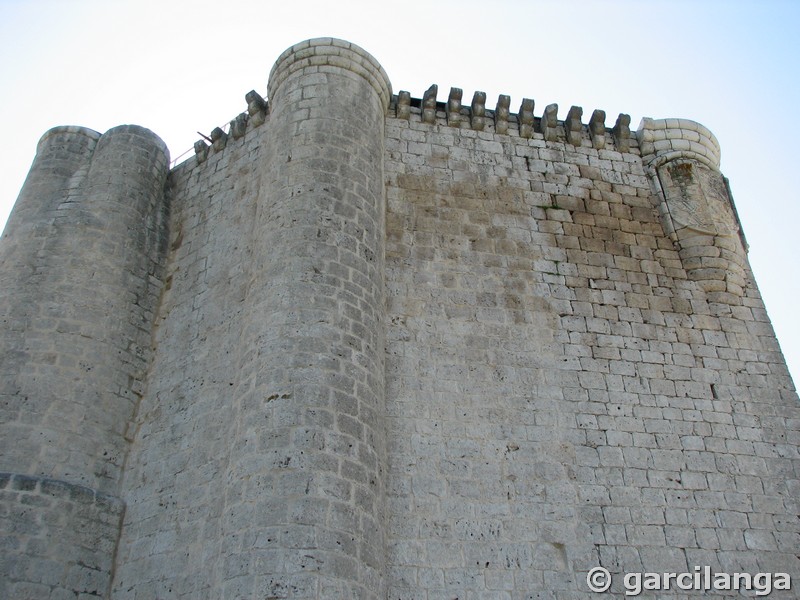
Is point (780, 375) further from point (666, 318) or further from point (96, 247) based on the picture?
point (96, 247)

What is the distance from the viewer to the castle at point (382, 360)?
5.92 meters

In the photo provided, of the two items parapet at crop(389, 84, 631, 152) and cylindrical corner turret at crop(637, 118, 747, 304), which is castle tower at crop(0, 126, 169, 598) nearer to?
parapet at crop(389, 84, 631, 152)

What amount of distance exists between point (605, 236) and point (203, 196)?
4.82 m

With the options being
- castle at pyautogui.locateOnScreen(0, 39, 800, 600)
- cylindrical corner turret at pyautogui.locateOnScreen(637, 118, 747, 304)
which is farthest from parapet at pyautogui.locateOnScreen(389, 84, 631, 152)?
cylindrical corner turret at pyautogui.locateOnScreen(637, 118, 747, 304)

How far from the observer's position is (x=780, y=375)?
7750 millimetres

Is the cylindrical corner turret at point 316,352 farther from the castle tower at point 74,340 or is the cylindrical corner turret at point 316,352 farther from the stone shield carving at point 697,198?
the stone shield carving at point 697,198

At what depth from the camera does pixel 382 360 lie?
6.76 meters

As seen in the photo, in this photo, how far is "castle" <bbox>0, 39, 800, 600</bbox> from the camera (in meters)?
5.92

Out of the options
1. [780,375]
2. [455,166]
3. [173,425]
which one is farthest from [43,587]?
[780,375]

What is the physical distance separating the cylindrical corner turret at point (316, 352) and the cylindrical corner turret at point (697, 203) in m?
Answer: 3.53

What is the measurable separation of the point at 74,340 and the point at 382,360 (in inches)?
128

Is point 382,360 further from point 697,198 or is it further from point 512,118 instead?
point 697,198

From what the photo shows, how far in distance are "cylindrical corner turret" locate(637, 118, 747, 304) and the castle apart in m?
0.04

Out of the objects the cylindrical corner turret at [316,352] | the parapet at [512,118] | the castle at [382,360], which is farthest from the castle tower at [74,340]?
the parapet at [512,118]
